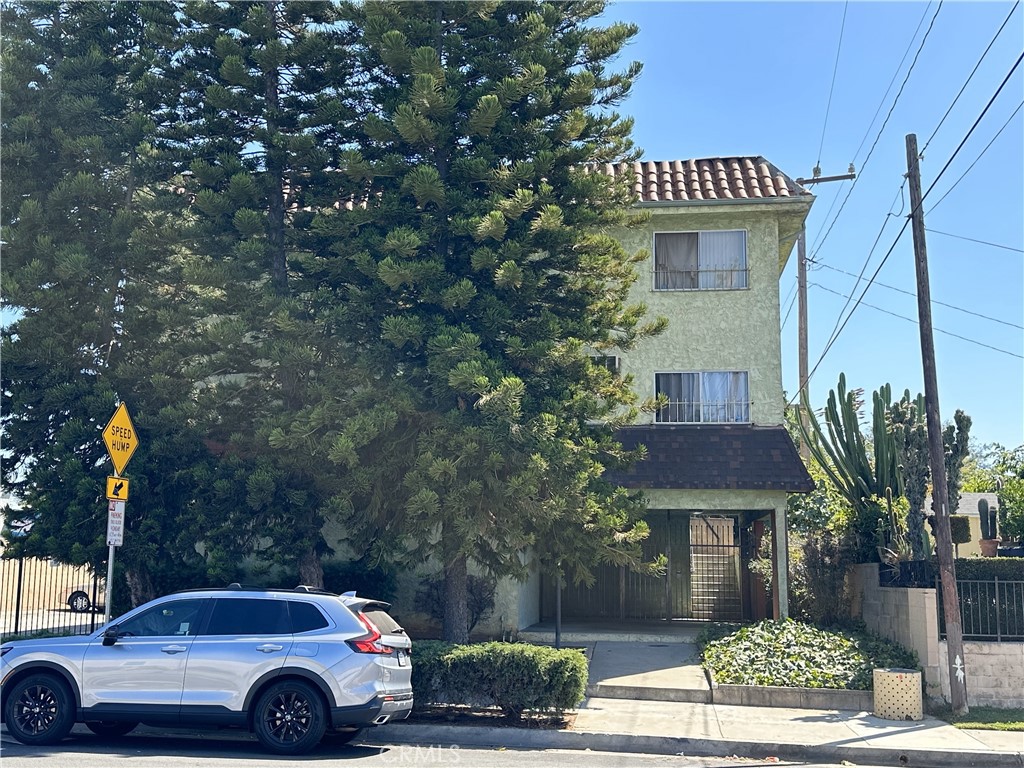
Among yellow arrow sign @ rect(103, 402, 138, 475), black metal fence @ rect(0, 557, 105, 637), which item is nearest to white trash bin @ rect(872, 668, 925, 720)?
yellow arrow sign @ rect(103, 402, 138, 475)

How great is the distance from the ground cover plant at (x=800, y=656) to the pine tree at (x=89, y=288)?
854cm

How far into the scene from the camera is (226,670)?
33.1ft

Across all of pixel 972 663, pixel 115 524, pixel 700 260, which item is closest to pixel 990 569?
pixel 972 663

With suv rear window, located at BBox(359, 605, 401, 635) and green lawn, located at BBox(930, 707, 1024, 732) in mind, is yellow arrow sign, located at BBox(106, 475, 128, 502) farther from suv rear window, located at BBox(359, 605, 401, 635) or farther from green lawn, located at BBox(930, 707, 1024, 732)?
green lawn, located at BBox(930, 707, 1024, 732)

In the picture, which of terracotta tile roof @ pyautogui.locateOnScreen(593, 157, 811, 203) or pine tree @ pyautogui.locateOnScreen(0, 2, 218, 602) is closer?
pine tree @ pyautogui.locateOnScreen(0, 2, 218, 602)

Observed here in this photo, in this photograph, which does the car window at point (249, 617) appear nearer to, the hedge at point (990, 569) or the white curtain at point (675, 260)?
the hedge at point (990, 569)

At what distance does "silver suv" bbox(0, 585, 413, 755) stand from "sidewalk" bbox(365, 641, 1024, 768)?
1.38 meters

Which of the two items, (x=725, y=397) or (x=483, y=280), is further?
(x=725, y=397)

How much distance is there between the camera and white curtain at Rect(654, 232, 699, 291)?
20.3 meters

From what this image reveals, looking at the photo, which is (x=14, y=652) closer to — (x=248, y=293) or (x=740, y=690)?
(x=248, y=293)

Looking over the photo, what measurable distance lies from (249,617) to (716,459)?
10756mm

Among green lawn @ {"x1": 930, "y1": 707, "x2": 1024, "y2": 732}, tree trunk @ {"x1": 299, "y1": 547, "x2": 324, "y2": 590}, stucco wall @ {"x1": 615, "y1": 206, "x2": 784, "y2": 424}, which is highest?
stucco wall @ {"x1": 615, "y1": 206, "x2": 784, "y2": 424}

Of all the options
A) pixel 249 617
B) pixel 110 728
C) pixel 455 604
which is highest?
pixel 249 617

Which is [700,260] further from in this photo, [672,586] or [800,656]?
[800,656]
